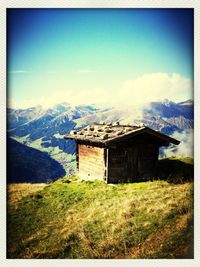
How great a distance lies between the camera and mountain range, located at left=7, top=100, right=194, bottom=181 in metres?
9.61

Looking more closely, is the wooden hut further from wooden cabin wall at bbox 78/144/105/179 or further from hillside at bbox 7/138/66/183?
hillside at bbox 7/138/66/183

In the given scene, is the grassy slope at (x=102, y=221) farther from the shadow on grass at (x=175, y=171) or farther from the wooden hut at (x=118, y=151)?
the wooden hut at (x=118, y=151)

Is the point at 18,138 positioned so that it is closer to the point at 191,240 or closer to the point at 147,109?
the point at 147,109

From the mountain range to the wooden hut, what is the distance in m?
0.24

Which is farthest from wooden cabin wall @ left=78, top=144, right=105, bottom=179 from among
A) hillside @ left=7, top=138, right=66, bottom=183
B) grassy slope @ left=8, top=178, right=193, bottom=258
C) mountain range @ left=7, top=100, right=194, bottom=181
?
hillside @ left=7, top=138, right=66, bottom=183

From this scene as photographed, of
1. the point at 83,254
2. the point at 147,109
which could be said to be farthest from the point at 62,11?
the point at 83,254

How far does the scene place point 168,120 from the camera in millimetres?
10023

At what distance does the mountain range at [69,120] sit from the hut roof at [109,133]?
16 centimetres

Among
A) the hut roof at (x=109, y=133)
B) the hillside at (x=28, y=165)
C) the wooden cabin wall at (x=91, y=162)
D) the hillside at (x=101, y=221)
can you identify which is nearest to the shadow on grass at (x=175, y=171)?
the hillside at (x=101, y=221)

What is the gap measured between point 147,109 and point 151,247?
11.0ft

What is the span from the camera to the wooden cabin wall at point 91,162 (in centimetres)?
Answer: 1011
